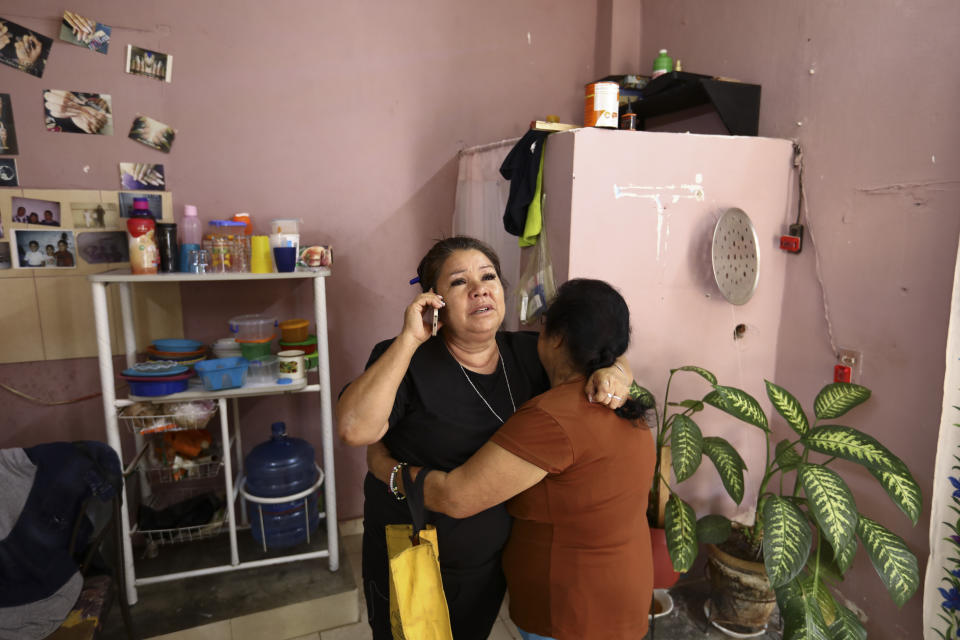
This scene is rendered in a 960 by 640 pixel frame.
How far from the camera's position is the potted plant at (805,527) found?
1501mm

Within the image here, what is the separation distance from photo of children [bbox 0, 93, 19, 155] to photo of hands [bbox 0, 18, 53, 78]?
0.40 ft

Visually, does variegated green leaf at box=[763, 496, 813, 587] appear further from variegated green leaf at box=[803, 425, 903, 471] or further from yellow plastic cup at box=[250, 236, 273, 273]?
yellow plastic cup at box=[250, 236, 273, 273]

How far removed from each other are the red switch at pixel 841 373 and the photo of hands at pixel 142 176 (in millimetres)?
2628

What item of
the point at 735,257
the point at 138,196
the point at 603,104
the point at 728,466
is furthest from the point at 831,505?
the point at 138,196

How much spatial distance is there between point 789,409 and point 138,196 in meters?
2.48

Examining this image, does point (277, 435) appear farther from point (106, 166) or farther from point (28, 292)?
point (106, 166)

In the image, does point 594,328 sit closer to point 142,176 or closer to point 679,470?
point 679,470

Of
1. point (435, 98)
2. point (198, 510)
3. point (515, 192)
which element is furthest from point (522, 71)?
point (198, 510)

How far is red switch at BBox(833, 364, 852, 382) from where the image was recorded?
1896 millimetres

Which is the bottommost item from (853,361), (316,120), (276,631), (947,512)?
(276,631)

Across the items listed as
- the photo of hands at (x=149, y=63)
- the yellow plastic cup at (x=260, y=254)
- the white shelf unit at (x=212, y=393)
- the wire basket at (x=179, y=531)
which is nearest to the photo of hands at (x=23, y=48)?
the photo of hands at (x=149, y=63)

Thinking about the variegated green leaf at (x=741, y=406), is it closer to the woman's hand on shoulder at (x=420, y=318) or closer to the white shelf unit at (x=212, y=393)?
the woman's hand on shoulder at (x=420, y=318)

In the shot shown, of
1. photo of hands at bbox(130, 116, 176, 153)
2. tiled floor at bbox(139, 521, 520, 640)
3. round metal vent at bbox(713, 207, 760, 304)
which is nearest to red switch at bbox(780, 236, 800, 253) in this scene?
round metal vent at bbox(713, 207, 760, 304)

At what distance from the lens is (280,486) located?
2.33 meters
